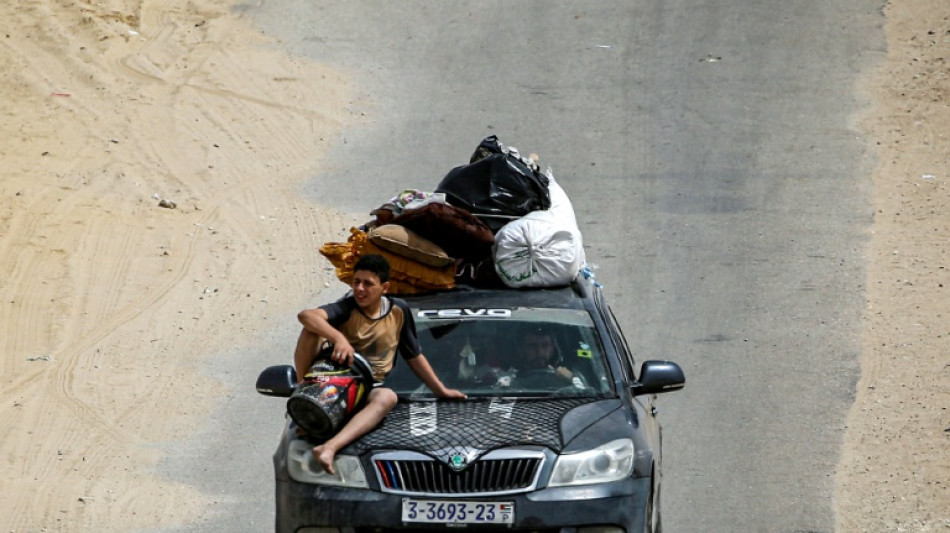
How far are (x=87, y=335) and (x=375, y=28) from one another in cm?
973

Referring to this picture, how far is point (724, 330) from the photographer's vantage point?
13164mm

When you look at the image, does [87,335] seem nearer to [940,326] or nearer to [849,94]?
[940,326]

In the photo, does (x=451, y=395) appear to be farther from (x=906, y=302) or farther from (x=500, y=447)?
(x=906, y=302)

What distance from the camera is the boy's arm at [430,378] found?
721 cm

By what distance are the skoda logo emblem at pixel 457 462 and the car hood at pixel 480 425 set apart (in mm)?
32

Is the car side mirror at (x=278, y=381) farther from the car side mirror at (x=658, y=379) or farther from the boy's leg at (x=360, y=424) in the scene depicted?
the car side mirror at (x=658, y=379)

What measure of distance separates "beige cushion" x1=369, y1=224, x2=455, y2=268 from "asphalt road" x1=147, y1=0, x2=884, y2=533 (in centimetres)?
221

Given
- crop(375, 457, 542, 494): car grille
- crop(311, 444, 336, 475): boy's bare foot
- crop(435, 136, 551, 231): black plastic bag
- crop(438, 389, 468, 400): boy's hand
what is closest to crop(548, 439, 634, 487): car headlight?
crop(375, 457, 542, 494): car grille

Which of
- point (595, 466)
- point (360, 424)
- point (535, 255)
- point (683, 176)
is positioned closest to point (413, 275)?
point (535, 255)

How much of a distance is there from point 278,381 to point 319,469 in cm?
80


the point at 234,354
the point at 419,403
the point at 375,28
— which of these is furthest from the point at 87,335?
the point at 375,28

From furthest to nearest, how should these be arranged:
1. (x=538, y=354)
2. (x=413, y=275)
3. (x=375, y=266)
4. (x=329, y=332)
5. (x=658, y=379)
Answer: (x=413, y=275) < (x=538, y=354) < (x=658, y=379) < (x=375, y=266) < (x=329, y=332)

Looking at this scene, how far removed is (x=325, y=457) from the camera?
6.50 meters

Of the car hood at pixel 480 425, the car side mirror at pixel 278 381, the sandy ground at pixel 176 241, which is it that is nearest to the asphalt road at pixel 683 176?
the sandy ground at pixel 176 241
